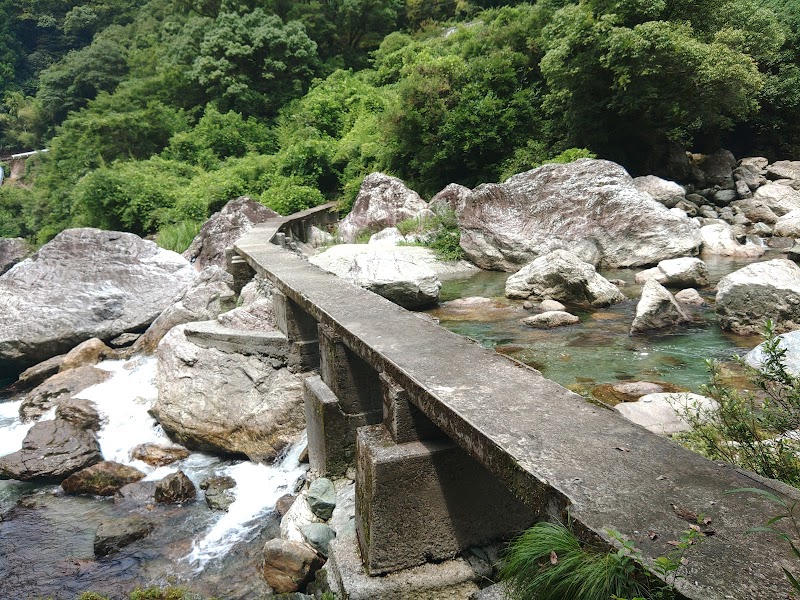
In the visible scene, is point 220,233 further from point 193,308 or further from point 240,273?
point 193,308

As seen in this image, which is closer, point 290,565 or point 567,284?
point 290,565

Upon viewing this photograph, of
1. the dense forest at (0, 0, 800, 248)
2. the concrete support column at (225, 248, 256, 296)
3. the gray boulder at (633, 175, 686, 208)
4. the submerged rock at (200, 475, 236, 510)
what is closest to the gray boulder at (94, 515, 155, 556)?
the submerged rock at (200, 475, 236, 510)

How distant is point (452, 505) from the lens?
10.0ft

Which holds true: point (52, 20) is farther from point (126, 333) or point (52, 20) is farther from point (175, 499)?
point (175, 499)

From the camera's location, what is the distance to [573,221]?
11414 mm

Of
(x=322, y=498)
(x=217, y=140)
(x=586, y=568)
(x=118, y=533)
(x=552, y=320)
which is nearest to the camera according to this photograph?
(x=586, y=568)

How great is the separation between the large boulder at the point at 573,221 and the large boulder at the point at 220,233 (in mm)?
5013

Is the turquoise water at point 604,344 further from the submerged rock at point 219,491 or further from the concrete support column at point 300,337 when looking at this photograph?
the submerged rock at point 219,491

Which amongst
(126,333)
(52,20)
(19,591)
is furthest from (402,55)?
(52,20)

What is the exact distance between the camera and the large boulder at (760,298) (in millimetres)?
6652

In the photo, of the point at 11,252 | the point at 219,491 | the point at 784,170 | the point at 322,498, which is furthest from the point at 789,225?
the point at 11,252

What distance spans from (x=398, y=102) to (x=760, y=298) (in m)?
12.0

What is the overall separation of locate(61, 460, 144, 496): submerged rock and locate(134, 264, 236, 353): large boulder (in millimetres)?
3144

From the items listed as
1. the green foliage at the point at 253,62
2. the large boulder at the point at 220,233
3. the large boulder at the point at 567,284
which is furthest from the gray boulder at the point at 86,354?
the green foliage at the point at 253,62
